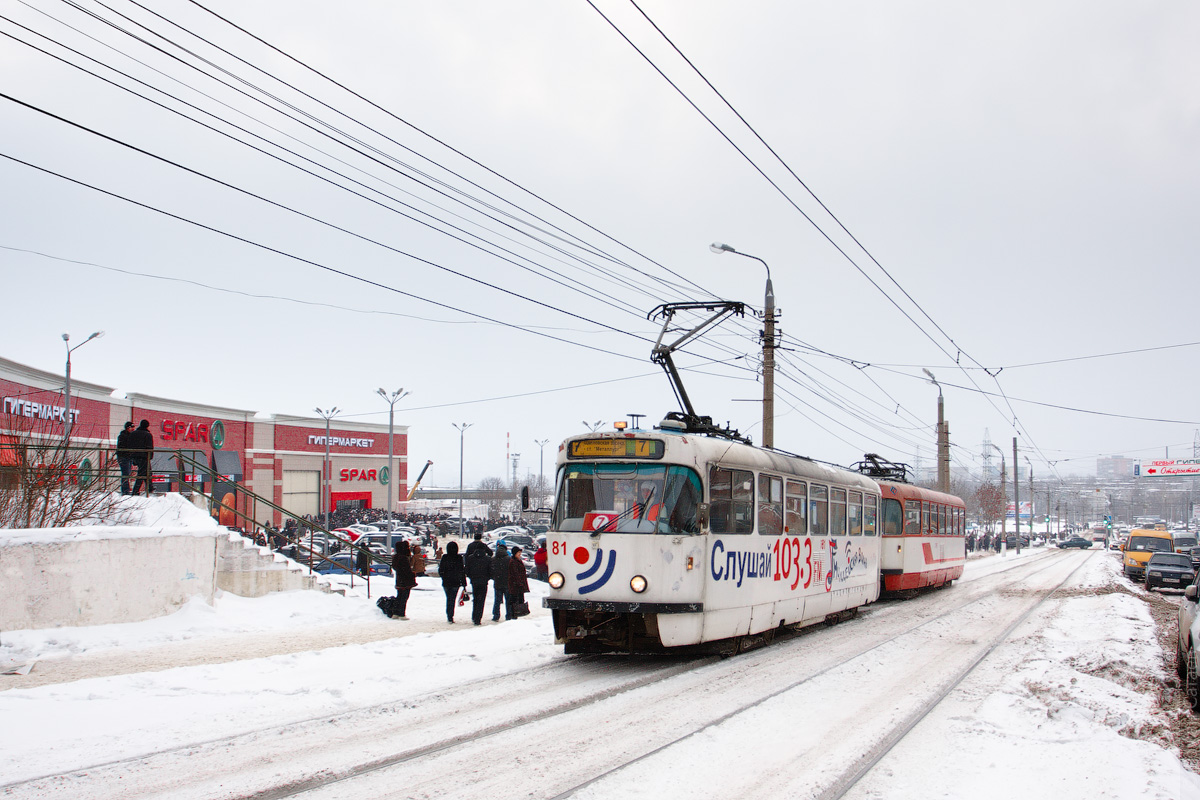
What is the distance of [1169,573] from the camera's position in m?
28.0

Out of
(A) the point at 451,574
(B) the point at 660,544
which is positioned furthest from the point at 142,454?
(B) the point at 660,544

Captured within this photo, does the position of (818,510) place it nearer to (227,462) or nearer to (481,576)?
(481,576)

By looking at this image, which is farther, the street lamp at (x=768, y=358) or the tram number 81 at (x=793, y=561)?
the street lamp at (x=768, y=358)

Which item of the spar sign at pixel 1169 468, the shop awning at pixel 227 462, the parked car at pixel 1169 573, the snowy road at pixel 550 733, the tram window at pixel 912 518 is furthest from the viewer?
the spar sign at pixel 1169 468

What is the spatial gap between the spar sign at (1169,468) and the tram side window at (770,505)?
105770mm

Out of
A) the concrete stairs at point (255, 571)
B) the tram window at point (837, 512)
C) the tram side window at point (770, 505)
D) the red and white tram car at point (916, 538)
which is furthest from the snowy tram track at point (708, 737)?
the concrete stairs at point (255, 571)

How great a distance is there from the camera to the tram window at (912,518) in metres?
21.1

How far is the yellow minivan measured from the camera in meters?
33.7

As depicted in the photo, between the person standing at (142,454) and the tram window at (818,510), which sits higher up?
the person standing at (142,454)

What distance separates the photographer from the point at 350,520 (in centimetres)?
5453

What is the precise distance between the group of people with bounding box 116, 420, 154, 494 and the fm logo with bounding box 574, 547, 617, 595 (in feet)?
31.3

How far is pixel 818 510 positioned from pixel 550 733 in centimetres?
818

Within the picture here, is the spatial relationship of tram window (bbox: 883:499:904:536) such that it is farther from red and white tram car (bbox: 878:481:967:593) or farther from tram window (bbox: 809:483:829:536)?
tram window (bbox: 809:483:829:536)

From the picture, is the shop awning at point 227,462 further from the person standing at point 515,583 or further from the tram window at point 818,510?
the tram window at point 818,510
